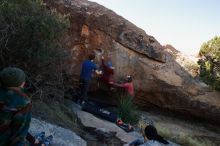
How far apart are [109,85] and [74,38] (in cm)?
215

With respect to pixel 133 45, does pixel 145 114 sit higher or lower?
lower

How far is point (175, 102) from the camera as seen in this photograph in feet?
55.6

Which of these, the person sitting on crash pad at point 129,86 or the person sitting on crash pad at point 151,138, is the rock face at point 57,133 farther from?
the person sitting on crash pad at point 129,86

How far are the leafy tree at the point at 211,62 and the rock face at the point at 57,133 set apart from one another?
34.0 feet

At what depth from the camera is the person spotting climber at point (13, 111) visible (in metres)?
4.37

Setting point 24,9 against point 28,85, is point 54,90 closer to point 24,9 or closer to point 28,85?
point 28,85

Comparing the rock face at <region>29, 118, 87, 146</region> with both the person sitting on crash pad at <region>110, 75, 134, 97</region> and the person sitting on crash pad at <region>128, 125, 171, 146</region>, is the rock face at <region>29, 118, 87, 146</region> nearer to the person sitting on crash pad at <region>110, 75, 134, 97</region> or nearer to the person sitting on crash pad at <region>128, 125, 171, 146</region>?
the person sitting on crash pad at <region>128, 125, 171, 146</region>

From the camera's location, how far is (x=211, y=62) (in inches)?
733

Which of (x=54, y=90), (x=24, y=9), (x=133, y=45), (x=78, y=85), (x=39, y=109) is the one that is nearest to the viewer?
(x=39, y=109)

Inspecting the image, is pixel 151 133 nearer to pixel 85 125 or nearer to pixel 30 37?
pixel 85 125

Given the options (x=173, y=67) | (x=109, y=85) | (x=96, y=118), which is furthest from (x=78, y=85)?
(x=173, y=67)

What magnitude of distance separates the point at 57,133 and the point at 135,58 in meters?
7.87

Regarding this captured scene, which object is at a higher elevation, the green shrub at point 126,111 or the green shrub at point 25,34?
the green shrub at point 25,34

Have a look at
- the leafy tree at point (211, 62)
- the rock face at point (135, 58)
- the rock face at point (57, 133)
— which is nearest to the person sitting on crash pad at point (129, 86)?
the rock face at point (135, 58)
